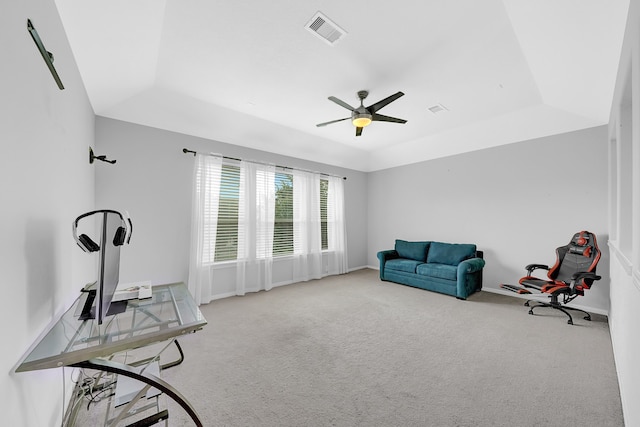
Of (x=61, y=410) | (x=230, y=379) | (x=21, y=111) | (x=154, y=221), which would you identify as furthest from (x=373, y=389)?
(x=154, y=221)

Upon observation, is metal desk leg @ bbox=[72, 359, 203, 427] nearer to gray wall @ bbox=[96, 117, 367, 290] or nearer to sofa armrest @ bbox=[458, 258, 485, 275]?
gray wall @ bbox=[96, 117, 367, 290]

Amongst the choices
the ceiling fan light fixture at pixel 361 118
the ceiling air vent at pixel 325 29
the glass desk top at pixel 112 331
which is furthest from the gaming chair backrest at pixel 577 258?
the glass desk top at pixel 112 331

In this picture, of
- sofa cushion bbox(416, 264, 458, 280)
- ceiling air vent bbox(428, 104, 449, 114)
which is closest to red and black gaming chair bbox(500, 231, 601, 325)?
sofa cushion bbox(416, 264, 458, 280)

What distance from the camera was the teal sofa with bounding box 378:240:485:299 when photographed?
4.25 metres

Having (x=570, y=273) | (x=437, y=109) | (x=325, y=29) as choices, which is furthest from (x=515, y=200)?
(x=325, y=29)

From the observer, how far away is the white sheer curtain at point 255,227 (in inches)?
178

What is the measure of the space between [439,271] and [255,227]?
134 inches

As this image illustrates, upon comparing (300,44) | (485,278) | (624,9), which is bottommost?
(485,278)

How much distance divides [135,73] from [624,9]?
432 cm

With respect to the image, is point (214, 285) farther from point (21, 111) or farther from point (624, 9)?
point (624, 9)

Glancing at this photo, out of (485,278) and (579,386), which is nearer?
(579,386)

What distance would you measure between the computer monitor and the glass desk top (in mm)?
67

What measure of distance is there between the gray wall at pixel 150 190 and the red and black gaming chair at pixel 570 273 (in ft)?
16.9

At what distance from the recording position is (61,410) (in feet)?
5.45
